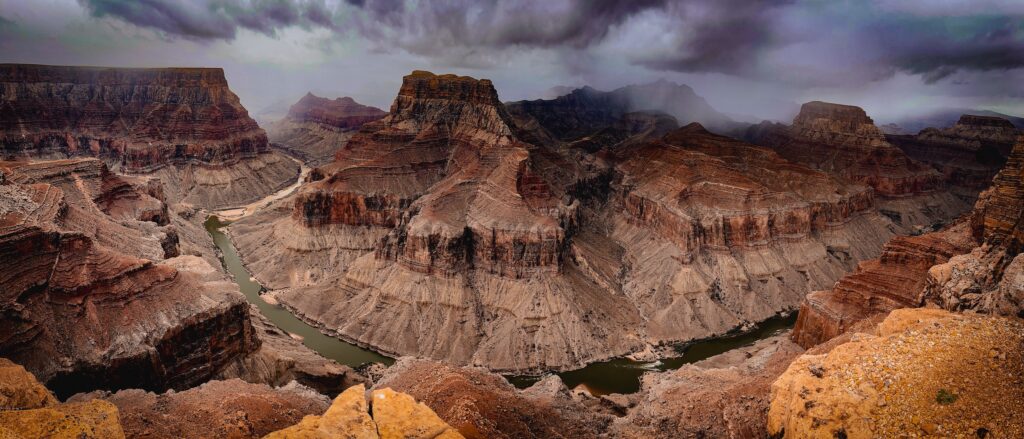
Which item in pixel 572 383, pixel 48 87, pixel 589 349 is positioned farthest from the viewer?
pixel 48 87

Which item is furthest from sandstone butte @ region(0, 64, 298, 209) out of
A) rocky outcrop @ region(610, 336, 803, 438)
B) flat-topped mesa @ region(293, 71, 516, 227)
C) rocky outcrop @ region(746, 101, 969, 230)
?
rocky outcrop @ region(746, 101, 969, 230)

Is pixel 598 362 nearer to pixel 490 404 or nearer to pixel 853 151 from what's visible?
pixel 490 404

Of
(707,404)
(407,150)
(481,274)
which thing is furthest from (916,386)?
(407,150)

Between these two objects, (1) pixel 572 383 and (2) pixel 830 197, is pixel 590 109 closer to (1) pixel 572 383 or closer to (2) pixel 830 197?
(2) pixel 830 197

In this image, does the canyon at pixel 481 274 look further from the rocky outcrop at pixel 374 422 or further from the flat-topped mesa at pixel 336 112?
the flat-topped mesa at pixel 336 112

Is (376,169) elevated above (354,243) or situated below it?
above

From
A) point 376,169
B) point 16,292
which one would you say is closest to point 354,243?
point 376,169

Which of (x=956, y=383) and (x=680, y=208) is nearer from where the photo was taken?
(x=956, y=383)

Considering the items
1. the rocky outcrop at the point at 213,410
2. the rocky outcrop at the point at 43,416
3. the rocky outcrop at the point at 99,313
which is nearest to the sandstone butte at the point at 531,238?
the rocky outcrop at the point at 99,313
